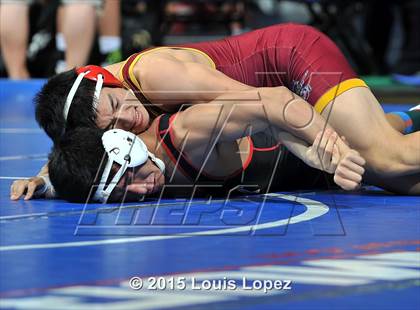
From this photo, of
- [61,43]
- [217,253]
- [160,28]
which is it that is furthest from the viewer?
[160,28]

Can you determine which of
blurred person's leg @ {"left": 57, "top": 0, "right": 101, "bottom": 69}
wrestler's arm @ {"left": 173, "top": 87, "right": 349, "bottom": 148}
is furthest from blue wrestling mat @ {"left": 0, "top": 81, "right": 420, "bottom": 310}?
blurred person's leg @ {"left": 57, "top": 0, "right": 101, "bottom": 69}

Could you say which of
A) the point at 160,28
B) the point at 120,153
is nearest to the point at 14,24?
the point at 160,28

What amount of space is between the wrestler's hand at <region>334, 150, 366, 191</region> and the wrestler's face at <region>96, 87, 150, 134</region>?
2.51 ft

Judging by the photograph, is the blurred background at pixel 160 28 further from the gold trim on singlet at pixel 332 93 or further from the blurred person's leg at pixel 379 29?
the gold trim on singlet at pixel 332 93

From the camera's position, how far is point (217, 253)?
98.7 inches

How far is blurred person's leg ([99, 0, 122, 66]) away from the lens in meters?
7.75

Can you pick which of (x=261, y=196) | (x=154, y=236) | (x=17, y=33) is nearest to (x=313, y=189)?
(x=261, y=196)

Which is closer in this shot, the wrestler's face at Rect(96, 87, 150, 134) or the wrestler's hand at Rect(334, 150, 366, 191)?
the wrestler's hand at Rect(334, 150, 366, 191)

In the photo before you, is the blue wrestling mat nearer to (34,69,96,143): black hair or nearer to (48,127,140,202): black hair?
(48,127,140,202): black hair

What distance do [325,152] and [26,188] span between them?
104cm

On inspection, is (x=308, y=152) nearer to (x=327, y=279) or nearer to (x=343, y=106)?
(x=343, y=106)

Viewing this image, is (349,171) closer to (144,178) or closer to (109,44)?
(144,178)

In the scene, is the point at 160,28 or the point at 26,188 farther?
the point at 160,28

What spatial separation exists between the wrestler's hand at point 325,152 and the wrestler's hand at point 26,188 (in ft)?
2.99
